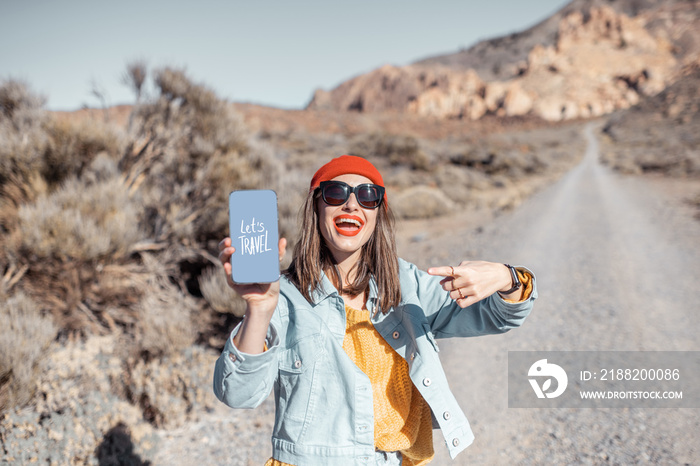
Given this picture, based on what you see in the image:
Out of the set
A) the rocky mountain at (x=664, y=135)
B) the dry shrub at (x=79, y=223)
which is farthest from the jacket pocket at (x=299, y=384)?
the rocky mountain at (x=664, y=135)

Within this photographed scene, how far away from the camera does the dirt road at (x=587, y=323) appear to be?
265 cm

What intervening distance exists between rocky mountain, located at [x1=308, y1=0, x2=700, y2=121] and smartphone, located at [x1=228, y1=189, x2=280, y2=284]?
224 ft

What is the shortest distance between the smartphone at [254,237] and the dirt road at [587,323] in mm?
2341

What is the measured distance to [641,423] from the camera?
9.27 feet

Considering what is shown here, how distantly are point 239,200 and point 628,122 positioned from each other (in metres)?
59.4

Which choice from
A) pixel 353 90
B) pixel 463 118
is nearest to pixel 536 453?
pixel 463 118

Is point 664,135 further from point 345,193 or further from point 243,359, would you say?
point 243,359

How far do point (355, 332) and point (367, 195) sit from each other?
0.46 metres

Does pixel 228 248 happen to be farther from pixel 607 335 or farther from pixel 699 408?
pixel 607 335

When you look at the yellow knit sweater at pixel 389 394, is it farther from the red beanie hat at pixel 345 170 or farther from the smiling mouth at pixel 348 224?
the red beanie hat at pixel 345 170

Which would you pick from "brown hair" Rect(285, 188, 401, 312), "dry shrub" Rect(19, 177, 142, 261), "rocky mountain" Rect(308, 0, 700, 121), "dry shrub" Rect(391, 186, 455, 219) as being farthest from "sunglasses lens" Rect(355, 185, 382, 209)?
"rocky mountain" Rect(308, 0, 700, 121)

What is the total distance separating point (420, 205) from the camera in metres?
11.9

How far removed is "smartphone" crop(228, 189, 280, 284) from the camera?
0.97 m

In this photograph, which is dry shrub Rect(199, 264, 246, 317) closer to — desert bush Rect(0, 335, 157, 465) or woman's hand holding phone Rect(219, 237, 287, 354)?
desert bush Rect(0, 335, 157, 465)
